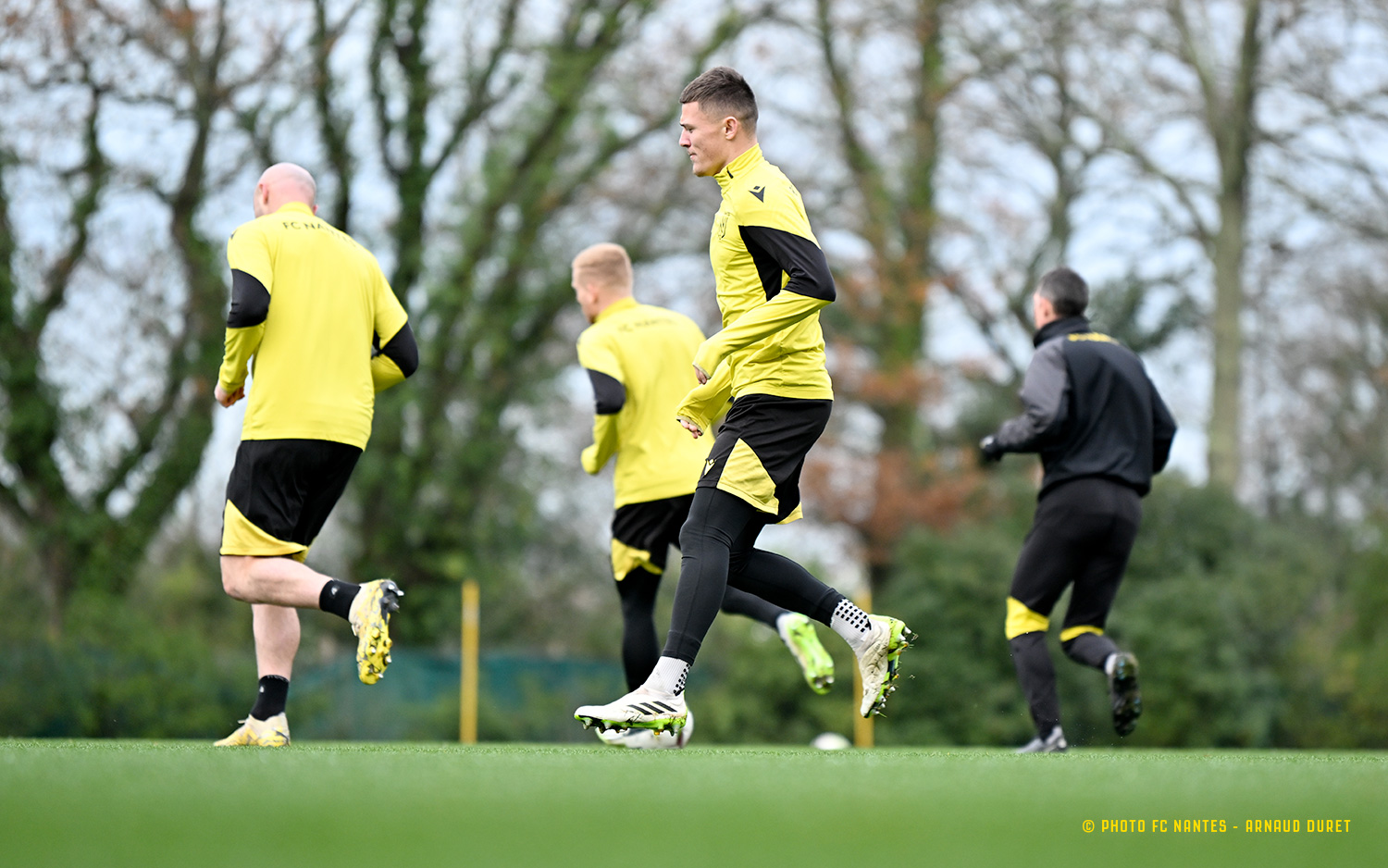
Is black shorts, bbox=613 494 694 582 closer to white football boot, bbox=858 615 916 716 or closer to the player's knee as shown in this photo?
white football boot, bbox=858 615 916 716

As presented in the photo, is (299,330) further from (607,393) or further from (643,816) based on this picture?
(643,816)

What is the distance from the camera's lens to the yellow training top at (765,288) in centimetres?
458

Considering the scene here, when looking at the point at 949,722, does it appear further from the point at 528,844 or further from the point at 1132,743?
the point at 528,844

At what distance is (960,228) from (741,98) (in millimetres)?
16552

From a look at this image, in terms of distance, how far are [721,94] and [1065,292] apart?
8.49 feet

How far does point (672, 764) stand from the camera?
3.68 metres

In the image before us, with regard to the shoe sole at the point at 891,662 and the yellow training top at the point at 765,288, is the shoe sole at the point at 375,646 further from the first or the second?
the shoe sole at the point at 891,662

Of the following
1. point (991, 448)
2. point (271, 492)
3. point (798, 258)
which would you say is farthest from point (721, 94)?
point (991, 448)

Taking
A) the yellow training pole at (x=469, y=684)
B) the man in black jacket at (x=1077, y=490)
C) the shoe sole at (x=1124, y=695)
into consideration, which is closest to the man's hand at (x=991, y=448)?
the man in black jacket at (x=1077, y=490)

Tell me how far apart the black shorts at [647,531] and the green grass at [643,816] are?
2.89 metres

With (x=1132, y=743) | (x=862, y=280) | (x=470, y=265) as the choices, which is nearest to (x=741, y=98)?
(x=1132, y=743)

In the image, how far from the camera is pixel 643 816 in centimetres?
267

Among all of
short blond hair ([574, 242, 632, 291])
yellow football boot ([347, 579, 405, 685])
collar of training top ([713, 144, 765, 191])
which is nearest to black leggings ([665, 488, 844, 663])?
yellow football boot ([347, 579, 405, 685])

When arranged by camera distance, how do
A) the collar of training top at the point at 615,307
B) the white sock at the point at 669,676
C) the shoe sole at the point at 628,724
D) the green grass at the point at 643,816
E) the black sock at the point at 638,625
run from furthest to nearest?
the collar of training top at the point at 615,307 → the black sock at the point at 638,625 → the white sock at the point at 669,676 → the shoe sole at the point at 628,724 → the green grass at the point at 643,816
